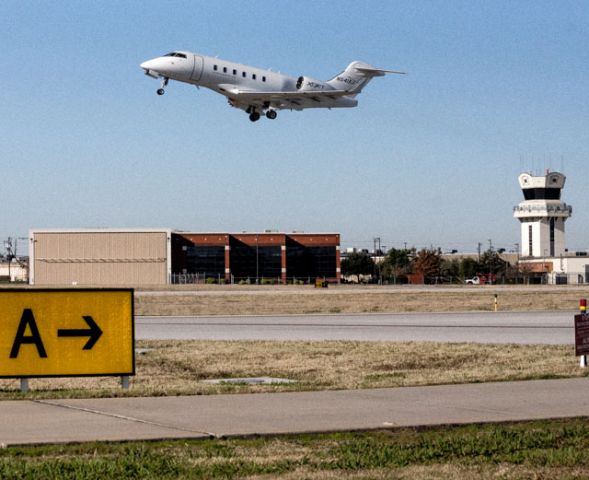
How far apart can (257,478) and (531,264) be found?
571ft

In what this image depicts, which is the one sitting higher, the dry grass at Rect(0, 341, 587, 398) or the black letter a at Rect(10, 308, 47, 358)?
the black letter a at Rect(10, 308, 47, 358)

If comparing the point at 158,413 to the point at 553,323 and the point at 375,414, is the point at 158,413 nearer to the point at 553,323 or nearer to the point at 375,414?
the point at 375,414

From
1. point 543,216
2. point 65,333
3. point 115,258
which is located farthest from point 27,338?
point 543,216

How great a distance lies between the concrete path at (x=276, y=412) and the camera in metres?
11.6

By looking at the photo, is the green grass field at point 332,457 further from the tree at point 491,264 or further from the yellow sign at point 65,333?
the tree at point 491,264

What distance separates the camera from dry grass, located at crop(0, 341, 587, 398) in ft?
54.0

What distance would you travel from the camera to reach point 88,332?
15328 millimetres

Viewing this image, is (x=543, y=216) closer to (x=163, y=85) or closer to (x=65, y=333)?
(x=163, y=85)

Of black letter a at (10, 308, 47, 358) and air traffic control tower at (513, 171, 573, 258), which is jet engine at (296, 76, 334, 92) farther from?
air traffic control tower at (513, 171, 573, 258)

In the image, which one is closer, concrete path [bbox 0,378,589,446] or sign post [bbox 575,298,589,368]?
concrete path [bbox 0,378,589,446]

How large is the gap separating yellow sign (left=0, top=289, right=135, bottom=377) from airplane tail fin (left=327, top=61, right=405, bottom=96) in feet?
185

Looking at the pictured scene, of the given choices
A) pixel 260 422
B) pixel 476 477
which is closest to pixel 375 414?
pixel 260 422

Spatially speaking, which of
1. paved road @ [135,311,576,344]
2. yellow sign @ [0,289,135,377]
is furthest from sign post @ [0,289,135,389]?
paved road @ [135,311,576,344]

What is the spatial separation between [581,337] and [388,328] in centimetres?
1621
